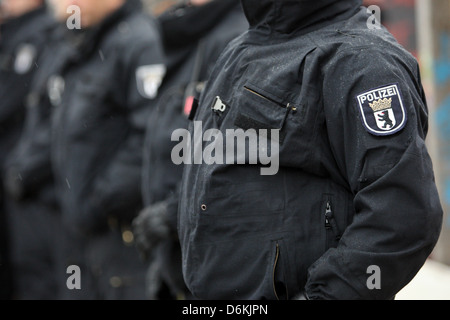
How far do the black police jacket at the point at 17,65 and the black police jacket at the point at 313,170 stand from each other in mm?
4100

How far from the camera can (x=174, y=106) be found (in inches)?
149

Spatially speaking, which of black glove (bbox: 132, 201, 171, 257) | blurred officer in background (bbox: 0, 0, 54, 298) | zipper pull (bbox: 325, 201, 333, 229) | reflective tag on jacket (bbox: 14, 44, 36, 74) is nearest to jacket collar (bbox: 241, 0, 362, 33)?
zipper pull (bbox: 325, 201, 333, 229)

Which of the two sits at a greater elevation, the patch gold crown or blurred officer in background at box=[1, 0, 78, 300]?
the patch gold crown

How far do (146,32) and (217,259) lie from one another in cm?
244

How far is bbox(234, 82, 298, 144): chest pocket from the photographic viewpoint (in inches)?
90.5

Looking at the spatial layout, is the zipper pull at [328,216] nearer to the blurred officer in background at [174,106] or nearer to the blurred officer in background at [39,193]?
the blurred officer in background at [174,106]

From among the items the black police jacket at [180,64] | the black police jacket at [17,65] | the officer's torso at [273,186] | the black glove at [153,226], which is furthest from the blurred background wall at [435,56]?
the officer's torso at [273,186]

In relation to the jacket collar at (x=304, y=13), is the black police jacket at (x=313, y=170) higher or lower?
lower

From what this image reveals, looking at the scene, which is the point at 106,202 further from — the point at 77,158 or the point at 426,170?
the point at 426,170

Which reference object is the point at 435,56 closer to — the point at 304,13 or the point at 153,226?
the point at 153,226

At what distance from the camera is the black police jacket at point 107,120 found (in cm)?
446

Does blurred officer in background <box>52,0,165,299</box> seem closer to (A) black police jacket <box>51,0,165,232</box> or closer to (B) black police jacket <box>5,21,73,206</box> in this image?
(A) black police jacket <box>51,0,165,232</box>

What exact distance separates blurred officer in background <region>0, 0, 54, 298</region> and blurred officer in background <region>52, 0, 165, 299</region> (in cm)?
156

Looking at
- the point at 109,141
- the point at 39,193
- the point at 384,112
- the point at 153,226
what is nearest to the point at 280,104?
the point at 384,112
